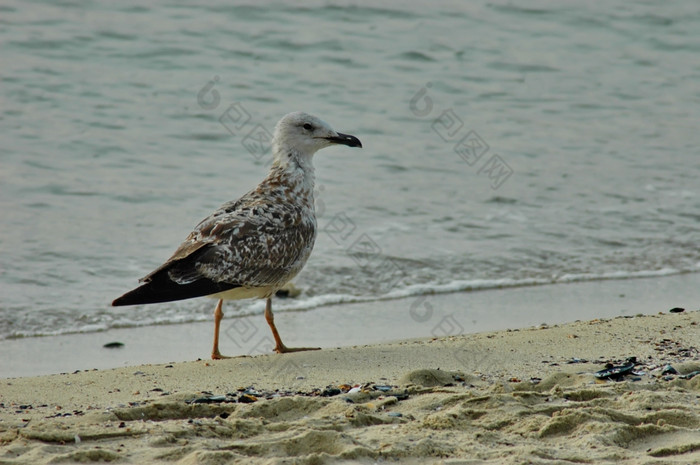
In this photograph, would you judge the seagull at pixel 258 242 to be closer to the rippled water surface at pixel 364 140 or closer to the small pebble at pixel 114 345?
the small pebble at pixel 114 345

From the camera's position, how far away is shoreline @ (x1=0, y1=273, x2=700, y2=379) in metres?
5.94

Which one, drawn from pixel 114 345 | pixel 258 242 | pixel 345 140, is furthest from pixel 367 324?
pixel 114 345

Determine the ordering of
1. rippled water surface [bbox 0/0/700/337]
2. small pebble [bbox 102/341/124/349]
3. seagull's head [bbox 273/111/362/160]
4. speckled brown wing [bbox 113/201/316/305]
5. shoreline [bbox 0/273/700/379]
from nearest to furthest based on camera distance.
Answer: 1. speckled brown wing [bbox 113/201/316/305]
2. shoreline [bbox 0/273/700/379]
3. small pebble [bbox 102/341/124/349]
4. seagull's head [bbox 273/111/362/160]
5. rippled water surface [bbox 0/0/700/337]

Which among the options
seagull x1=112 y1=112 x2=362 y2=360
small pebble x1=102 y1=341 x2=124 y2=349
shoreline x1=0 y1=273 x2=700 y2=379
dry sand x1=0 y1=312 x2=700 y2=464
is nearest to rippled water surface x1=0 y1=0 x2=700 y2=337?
shoreline x1=0 y1=273 x2=700 y2=379

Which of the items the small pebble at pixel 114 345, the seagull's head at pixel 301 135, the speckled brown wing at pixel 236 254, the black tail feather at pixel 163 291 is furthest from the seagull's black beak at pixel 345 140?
the small pebble at pixel 114 345

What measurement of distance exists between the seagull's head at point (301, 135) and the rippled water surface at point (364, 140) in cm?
122

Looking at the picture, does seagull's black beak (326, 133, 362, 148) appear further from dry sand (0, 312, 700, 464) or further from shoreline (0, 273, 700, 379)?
dry sand (0, 312, 700, 464)

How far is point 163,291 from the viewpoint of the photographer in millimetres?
5270

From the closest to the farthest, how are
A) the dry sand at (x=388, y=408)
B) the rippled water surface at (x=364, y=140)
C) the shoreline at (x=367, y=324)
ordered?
the dry sand at (x=388, y=408) < the shoreline at (x=367, y=324) < the rippled water surface at (x=364, y=140)

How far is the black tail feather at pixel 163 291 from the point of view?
5.14 m

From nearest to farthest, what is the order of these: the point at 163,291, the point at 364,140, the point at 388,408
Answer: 1. the point at 388,408
2. the point at 163,291
3. the point at 364,140

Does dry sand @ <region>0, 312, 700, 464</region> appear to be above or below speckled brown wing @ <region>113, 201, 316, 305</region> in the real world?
below

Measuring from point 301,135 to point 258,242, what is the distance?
1.03 meters

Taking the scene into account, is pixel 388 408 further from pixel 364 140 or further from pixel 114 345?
pixel 364 140
